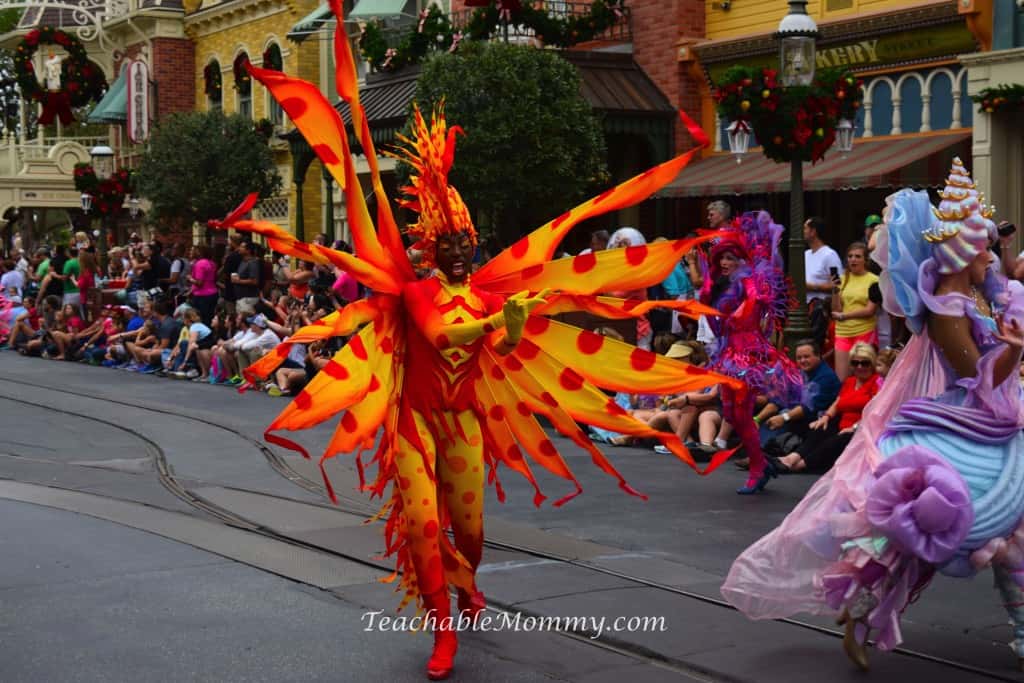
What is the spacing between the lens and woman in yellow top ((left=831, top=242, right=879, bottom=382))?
11.4 metres

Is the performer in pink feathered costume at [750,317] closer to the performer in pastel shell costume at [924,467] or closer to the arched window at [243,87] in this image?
the performer in pastel shell costume at [924,467]

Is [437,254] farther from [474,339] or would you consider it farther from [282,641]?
[282,641]

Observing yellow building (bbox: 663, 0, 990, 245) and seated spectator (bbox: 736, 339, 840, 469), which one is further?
yellow building (bbox: 663, 0, 990, 245)

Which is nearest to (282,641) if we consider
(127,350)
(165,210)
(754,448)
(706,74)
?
(754,448)

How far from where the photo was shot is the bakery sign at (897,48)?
647 inches

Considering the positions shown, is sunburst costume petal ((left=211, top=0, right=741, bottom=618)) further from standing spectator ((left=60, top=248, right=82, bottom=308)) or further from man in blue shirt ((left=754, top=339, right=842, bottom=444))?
standing spectator ((left=60, top=248, right=82, bottom=308))

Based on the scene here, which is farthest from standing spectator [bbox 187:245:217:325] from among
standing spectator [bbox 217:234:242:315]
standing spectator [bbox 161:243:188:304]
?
standing spectator [bbox 161:243:188:304]

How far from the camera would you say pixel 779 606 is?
214 inches

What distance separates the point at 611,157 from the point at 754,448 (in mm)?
13349

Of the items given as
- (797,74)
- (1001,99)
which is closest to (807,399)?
(797,74)

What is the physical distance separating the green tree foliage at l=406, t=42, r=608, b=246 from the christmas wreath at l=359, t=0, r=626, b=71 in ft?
3.29

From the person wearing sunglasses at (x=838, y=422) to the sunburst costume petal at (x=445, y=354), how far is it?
4067 mm

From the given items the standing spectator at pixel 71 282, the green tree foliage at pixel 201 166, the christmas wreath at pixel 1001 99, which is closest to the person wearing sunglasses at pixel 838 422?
the christmas wreath at pixel 1001 99

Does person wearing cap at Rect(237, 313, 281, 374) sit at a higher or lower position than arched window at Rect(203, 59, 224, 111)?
lower
